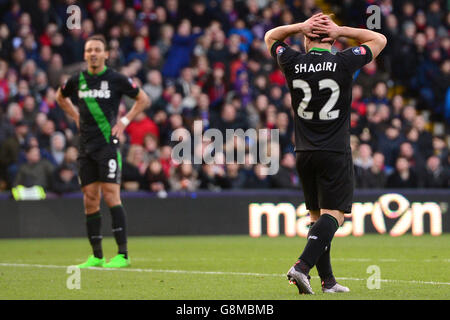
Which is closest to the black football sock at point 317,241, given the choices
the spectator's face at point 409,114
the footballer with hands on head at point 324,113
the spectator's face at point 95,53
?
the footballer with hands on head at point 324,113

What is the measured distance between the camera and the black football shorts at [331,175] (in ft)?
25.4

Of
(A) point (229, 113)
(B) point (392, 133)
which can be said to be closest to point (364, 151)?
(B) point (392, 133)

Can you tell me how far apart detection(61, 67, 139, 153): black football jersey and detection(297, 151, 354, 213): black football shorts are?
3.58m

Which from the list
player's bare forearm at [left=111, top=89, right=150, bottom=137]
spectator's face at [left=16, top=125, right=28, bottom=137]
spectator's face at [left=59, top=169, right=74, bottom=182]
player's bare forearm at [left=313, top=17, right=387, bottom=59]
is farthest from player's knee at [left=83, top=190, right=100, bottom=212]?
spectator's face at [left=16, top=125, right=28, bottom=137]

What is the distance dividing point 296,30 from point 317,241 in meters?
1.65

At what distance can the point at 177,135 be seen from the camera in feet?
59.5

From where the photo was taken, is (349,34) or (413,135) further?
(413,135)

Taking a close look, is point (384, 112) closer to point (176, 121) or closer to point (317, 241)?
point (176, 121)

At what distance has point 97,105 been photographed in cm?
1091

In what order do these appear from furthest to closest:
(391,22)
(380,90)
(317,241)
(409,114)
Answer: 1. (391,22)
2. (380,90)
3. (409,114)
4. (317,241)

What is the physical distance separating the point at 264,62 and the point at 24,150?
227 inches

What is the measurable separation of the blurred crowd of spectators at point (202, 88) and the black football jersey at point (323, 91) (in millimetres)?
9534
